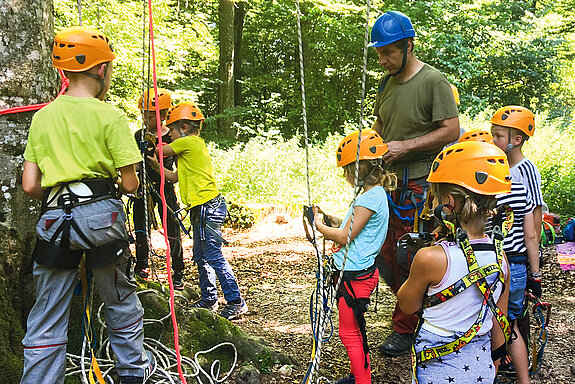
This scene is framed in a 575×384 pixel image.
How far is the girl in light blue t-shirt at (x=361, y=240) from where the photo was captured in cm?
288

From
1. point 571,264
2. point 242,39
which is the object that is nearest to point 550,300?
point 571,264

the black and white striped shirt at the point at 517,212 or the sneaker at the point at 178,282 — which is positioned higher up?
the black and white striped shirt at the point at 517,212

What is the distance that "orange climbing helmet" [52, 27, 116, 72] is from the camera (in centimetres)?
246

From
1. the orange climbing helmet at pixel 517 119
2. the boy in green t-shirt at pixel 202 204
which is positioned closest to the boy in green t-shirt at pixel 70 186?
the boy in green t-shirt at pixel 202 204

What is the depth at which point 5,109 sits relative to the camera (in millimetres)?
2754

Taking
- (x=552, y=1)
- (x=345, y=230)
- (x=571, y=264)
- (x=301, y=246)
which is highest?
(x=552, y=1)

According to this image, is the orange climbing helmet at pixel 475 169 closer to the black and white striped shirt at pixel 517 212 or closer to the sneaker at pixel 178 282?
the black and white striped shirt at pixel 517 212

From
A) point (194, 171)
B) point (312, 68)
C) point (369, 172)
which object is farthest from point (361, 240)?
point (312, 68)

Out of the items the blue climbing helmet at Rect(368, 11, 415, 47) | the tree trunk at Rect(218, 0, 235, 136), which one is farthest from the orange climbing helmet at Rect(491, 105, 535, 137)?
the tree trunk at Rect(218, 0, 235, 136)

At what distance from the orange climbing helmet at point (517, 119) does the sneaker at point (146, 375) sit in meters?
2.60

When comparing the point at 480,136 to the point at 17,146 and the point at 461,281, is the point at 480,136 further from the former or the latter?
the point at 17,146

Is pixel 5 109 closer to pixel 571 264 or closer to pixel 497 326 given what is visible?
pixel 497 326

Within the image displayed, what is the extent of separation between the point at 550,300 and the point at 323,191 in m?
5.63

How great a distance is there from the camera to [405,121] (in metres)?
3.54
